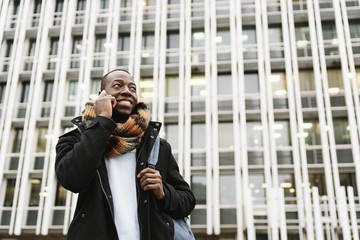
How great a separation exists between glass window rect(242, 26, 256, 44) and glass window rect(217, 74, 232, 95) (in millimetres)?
2310

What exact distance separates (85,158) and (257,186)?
1787 centimetres

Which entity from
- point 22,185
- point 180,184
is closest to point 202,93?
point 22,185

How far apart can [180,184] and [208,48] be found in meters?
19.2

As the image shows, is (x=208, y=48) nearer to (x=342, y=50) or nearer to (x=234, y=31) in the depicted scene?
(x=234, y=31)

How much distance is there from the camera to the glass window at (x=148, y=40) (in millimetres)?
22594

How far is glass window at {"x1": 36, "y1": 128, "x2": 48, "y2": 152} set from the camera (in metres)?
21.3

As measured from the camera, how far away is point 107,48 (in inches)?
870

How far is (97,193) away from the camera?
208 cm

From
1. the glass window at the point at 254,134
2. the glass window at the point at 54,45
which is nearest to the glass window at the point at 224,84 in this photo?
the glass window at the point at 254,134

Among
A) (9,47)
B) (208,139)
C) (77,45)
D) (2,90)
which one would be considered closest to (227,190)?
(208,139)

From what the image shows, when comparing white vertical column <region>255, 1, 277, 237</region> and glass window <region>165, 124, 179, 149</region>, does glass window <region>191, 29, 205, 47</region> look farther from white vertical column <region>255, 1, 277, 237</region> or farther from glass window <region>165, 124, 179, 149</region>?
glass window <region>165, 124, 179, 149</region>

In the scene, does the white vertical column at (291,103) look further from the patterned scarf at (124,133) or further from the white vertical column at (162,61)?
the patterned scarf at (124,133)

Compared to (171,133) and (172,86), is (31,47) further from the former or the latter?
(171,133)

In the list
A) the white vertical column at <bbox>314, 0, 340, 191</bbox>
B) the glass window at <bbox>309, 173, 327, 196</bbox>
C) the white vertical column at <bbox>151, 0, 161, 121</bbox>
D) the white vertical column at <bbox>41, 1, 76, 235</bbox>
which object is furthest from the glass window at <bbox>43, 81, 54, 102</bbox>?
the white vertical column at <bbox>314, 0, 340, 191</bbox>
